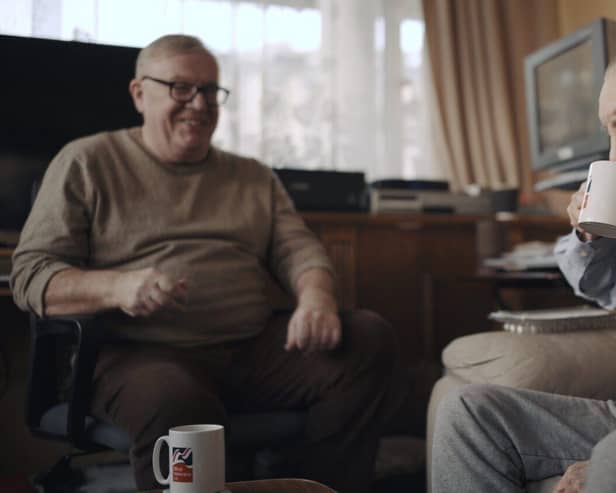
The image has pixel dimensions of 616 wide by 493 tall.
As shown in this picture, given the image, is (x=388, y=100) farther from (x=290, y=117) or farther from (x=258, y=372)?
(x=258, y=372)

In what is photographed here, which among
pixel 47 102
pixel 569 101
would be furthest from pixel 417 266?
pixel 47 102

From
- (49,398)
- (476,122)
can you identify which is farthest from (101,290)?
(476,122)

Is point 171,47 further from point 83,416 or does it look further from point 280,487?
point 280,487

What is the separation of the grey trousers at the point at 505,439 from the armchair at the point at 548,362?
0.17m

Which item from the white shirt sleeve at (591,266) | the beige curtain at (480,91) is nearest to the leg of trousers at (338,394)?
the white shirt sleeve at (591,266)

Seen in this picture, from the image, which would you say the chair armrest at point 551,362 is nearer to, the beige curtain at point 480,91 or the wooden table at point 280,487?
the wooden table at point 280,487

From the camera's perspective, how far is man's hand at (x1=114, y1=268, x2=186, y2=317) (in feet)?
4.45

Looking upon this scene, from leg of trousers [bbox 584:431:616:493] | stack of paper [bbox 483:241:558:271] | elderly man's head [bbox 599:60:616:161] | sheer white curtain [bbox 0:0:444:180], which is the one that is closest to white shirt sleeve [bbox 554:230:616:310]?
elderly man's head [bbox 599:60:616:161]

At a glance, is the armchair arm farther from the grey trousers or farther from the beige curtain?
the beige curtain

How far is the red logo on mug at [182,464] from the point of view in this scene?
906 mm

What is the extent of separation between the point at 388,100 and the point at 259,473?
5.54 feet

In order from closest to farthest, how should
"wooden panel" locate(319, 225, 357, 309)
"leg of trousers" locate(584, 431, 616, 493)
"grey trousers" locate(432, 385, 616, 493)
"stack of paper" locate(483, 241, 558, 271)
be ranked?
"leg of trousers" locate(584, 431, 616, 493) → "grey trousers" locate(432, 385, 616, 493) → "stack of paper" locate(483, 241, 558, 271) → "wooden panel" locate(319, 225, 357, 309)

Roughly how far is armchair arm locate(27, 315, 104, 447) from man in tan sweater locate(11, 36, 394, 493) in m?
0.04

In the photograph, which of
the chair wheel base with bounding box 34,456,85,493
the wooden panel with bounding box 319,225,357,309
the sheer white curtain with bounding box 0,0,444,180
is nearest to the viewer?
the chair wheel base with bounding box 34,456,85,493
